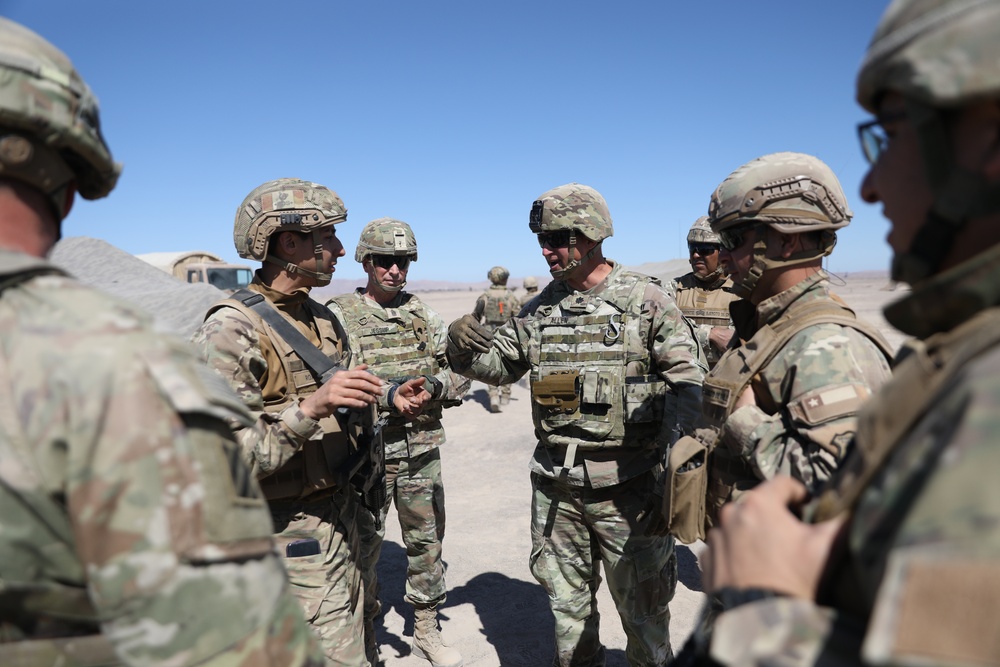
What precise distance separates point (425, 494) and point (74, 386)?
163 inches

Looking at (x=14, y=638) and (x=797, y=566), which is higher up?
(x=797, y=566)

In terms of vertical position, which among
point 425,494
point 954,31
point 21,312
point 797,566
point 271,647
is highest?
point 954,31

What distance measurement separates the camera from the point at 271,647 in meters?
1.21

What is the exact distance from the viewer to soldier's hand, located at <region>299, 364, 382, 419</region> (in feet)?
9.17

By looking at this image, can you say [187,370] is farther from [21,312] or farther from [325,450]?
[325,450]

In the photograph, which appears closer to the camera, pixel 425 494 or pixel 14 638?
pixel 14 638

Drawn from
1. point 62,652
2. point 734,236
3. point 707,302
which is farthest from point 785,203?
point 707,302

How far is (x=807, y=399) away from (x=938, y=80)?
1.40 metres

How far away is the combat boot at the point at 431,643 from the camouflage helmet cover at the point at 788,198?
3607 mm

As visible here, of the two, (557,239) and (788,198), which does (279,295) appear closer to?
(557,239)

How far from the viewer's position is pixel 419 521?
498 centimetres

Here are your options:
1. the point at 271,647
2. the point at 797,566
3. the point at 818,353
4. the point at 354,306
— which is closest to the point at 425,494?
the point at 354,306

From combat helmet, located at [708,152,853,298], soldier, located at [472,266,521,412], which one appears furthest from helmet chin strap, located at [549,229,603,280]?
soldier, located at [472,266,521,412]

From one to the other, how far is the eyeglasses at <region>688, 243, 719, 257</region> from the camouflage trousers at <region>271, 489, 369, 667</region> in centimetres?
470
